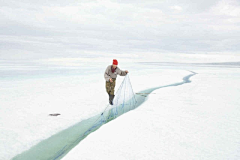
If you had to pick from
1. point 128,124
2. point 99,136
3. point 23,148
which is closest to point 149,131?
point 128,124

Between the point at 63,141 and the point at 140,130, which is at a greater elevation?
the point at 140,130

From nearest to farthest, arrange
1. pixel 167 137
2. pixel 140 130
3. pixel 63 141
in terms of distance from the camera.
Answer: pixel 167 137 → pixel 63 141 → pixel 140 130

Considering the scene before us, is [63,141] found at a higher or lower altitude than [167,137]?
lower

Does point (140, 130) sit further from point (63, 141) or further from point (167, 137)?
point (63, 141)

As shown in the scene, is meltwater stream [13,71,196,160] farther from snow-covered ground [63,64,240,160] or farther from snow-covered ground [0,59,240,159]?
snow-covered ground [63,64,240,160]

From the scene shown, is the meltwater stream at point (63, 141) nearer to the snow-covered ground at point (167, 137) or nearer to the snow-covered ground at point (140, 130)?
the snow-covered ground at point (140, 130)

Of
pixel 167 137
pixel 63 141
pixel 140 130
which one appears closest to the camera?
pixel 167 137

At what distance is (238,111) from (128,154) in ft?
11.2

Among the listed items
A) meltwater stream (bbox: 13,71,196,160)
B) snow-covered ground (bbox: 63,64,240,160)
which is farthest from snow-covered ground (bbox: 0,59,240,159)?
meltwater stream (bbox: 13,71,196,160)

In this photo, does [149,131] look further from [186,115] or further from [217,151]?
[186,115]

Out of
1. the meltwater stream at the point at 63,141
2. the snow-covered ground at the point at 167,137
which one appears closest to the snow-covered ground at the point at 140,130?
the snow-covered ground at the point at 167,137

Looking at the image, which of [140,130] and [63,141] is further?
[140,130]

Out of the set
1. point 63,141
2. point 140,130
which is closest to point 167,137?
point 140,130

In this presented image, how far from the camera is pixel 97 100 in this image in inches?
246
